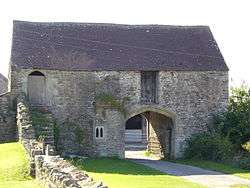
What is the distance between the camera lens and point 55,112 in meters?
31.4

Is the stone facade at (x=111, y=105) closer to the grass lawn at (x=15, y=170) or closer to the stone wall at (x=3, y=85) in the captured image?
the grass lawn at (x=15, y=170)

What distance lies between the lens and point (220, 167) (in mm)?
27531

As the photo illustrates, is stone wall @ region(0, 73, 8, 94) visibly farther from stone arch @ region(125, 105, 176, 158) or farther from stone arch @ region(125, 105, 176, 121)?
stone arch @ region(125, 105, 176, 121)

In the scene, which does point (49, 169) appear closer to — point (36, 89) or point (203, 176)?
point (203, 176)

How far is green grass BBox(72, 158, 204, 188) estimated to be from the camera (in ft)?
66.9

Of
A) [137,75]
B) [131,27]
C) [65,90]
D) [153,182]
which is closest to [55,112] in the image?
[65,90]

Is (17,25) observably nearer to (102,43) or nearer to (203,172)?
(102,43)

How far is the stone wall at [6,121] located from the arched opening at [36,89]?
1.51 metres

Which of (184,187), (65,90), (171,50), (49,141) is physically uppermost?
(171,50)

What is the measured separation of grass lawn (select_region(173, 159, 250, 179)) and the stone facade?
263 cm

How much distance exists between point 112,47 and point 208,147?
8353mm

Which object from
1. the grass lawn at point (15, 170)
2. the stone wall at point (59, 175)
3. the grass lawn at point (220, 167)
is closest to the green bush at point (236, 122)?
the grass lawn at point (220, 167)

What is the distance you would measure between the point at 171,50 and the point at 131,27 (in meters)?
3.31

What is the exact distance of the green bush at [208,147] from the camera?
30359mm
